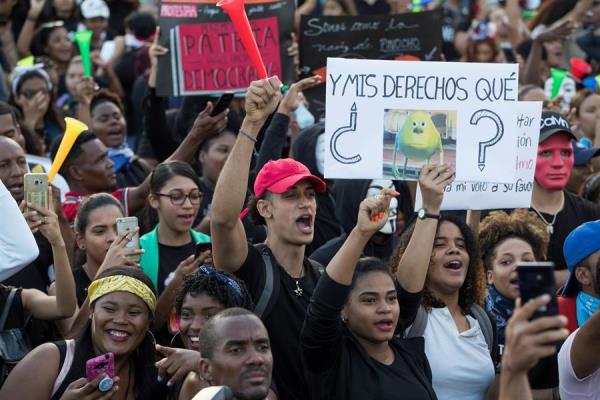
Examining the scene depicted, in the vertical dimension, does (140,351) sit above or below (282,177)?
below

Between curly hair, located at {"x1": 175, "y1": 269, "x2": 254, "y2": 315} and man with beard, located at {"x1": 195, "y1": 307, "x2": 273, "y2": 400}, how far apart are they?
1.91 feet

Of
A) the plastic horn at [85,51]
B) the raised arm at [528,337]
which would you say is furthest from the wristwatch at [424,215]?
the plastic horn at [85,51]

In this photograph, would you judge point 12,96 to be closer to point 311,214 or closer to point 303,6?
point 303,6

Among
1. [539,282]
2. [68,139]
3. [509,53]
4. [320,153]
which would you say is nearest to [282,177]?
[68,139]

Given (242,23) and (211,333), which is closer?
(211,333)

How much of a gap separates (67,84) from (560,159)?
194 inches

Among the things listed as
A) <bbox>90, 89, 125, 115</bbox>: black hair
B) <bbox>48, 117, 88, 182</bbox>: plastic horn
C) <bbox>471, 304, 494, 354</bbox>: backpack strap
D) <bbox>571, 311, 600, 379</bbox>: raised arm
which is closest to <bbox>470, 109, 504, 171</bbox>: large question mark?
<bbox>471, 304, 494, 354</bbox>: backpack strap

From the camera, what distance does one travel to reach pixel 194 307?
542 cm

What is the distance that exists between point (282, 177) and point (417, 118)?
0.72 m

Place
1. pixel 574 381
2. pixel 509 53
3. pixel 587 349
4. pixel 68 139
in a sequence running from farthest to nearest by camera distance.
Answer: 1. pixel 509 53
2. pixel 68 139
3. pixel 574 381
4. pixel 587 349

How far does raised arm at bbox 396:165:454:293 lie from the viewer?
5656 mm

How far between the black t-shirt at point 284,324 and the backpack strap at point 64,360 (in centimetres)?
81

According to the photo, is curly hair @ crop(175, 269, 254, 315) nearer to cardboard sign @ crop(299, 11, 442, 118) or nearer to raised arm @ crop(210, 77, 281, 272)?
raised arm @ crop(210, 77, 281, 272)

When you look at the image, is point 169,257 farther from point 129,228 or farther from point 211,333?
point 211,333
